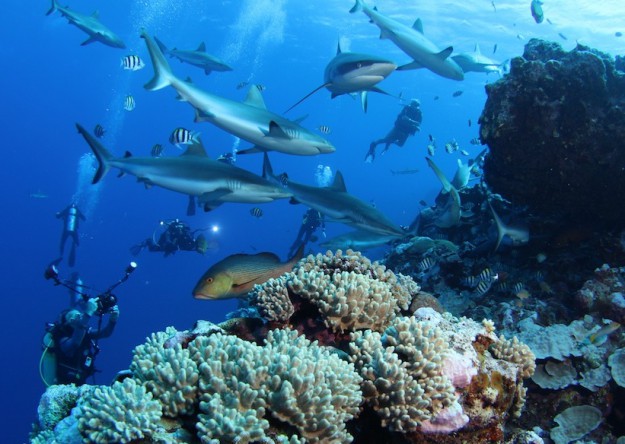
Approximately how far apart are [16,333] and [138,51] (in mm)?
56769

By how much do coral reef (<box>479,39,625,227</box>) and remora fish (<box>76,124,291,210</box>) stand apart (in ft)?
13.7

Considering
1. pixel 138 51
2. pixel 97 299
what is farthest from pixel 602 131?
pixel 138 51

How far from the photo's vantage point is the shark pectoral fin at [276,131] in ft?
15.0

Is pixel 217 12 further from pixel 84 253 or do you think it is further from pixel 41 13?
pixel 84 253

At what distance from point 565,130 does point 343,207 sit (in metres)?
3.77

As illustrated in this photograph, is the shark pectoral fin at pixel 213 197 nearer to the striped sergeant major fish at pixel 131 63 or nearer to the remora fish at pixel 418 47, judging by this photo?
the remora fish at pixel 418 47

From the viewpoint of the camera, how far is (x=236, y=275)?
369 cm

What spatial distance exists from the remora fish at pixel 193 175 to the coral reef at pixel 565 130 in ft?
13.7

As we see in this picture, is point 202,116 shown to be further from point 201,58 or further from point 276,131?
point 201,58

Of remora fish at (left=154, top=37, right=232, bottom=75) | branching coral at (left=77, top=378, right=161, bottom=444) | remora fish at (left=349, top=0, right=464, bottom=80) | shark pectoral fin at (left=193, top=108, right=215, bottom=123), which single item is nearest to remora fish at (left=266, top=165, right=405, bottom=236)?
shark pectoral fin at (left=193, top=108, right=215, bottom=123)

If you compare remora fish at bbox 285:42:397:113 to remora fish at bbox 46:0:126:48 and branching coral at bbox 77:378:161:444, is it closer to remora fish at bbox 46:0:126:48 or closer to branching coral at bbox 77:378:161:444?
branching coral at bbox 77:378:161:444

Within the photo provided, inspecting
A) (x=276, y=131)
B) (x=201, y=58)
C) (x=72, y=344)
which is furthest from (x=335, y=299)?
(x=201, y=58)

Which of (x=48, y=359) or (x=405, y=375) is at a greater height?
(x=48, y=359)

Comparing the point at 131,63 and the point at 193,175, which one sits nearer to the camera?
the point at 193,175
